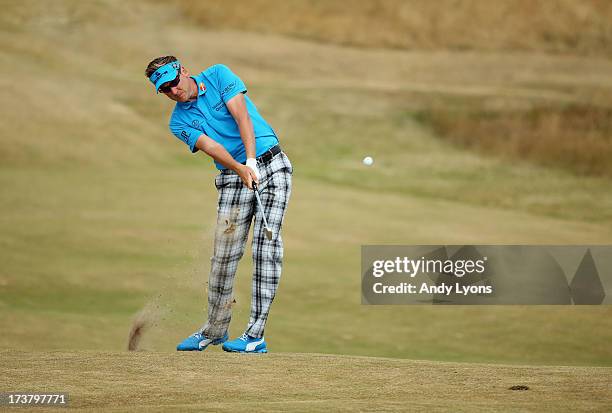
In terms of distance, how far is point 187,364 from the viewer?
5.03 m

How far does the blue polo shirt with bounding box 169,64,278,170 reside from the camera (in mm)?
5488

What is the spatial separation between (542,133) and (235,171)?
782 inches

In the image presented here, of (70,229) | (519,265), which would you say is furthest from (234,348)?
(70,229)

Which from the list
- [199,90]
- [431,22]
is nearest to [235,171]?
[199,90]

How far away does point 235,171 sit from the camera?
5414 millimetres

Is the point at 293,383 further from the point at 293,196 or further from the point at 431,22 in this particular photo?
the point at 431,22

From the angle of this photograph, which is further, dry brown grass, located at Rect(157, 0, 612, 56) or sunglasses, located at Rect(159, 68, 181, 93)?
dry brown grass, located at Rect(157, 0, 612, 56)

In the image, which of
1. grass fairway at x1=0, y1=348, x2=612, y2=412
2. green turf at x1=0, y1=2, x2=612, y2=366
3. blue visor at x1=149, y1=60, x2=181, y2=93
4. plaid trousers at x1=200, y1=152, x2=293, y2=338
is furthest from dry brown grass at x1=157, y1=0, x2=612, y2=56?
grass fairway at x1=0, y1=348, x2=612, y2=412

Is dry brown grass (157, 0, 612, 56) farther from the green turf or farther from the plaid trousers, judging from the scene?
the plaid trousers

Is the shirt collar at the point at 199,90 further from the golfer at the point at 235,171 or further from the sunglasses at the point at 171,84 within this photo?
the sunglasses at the point at 171,84

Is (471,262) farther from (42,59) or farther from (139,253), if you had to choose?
(42,59)

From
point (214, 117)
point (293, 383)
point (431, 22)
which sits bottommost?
point (293, 383)

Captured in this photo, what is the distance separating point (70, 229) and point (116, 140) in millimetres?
8490

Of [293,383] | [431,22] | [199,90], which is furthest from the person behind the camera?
[431,22]
